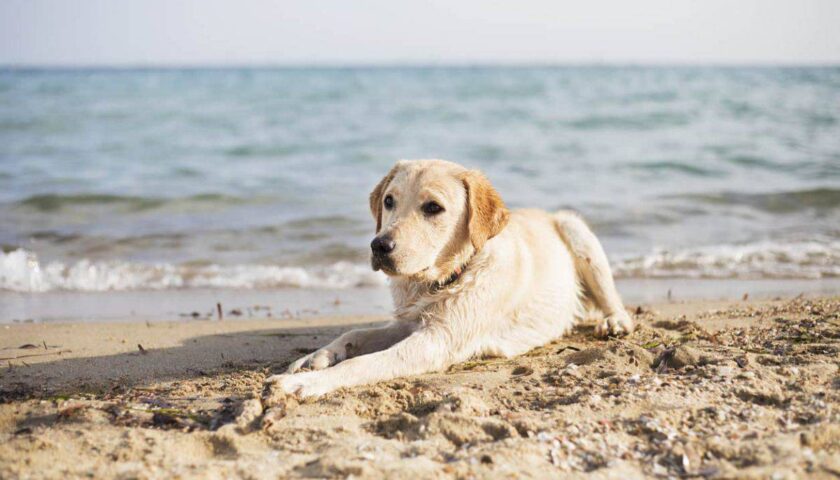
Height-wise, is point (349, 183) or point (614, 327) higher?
point (614, 327)

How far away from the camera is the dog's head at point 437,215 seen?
4.71 metres

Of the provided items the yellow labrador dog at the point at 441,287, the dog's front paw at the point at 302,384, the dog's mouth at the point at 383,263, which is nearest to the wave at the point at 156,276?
the yellow labrador dog at the point at 441,287

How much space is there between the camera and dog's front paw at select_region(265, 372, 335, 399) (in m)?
4.20

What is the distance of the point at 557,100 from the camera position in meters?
31.7

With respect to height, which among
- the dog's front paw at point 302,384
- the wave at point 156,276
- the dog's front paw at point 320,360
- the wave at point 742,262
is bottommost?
the wave at point 742,262

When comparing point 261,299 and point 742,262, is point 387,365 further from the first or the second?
point 742,262

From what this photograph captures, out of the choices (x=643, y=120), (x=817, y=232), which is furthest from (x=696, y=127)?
(x=817, y=232)

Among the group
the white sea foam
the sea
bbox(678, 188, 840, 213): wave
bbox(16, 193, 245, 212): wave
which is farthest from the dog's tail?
bbox(16, 193, 245, 212): wave

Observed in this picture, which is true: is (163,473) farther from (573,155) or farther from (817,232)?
(573,155)

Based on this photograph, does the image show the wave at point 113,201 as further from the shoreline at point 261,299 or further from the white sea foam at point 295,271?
the shoreline at point 261,299

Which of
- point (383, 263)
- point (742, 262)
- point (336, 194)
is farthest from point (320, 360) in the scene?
point (336, 194)

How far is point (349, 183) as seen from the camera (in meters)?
14.4

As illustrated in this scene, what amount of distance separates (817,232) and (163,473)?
9.56 m

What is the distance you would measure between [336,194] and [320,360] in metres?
8.59
